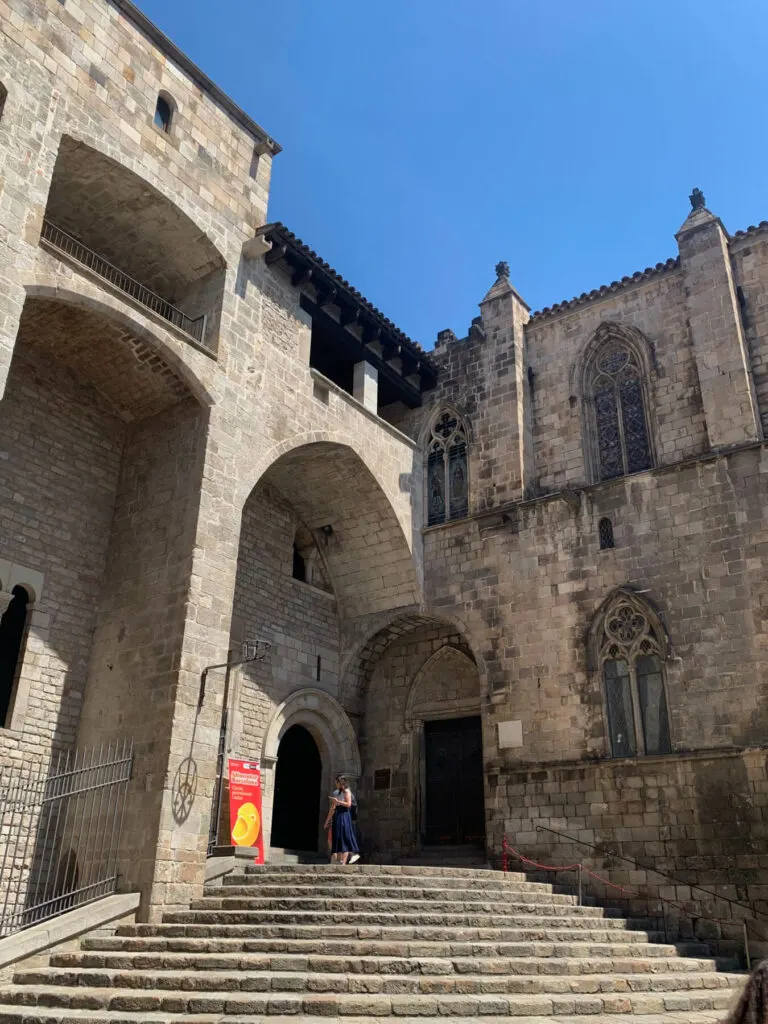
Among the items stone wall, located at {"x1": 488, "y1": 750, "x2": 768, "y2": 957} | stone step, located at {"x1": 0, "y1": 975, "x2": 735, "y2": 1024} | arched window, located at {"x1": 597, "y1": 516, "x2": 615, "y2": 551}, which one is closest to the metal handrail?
stone wall, located at {"x1": 488, "y1": 750, "x2": 768, "y2": 957}

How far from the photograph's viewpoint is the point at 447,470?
17.5 m

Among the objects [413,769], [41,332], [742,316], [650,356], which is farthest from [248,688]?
[742,316]

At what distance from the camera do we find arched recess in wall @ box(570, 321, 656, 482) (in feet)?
51.1

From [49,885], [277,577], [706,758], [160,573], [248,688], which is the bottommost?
[49,885]

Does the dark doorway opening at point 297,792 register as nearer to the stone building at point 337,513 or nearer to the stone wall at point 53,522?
the stone building at point 337,513

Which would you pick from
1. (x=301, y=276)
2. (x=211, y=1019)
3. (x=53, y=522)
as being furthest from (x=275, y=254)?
(x=211, y=1019)

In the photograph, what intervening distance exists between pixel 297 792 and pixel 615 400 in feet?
29.7

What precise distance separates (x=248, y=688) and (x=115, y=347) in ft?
18.8

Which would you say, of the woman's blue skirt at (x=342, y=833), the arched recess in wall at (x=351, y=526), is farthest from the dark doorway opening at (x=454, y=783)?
the woman's blue skirt at (x=342, y=833)

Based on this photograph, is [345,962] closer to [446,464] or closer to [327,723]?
[327,723]

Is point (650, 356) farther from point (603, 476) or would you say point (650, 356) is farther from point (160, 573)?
point (160, 573)

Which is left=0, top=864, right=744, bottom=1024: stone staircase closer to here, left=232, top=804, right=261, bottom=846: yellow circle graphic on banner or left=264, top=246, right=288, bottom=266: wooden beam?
left=232, top=804, right=261, bottom=846: yellow circle graphic on banner

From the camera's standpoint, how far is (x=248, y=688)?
14.4 m

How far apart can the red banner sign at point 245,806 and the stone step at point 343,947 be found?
3357mm
